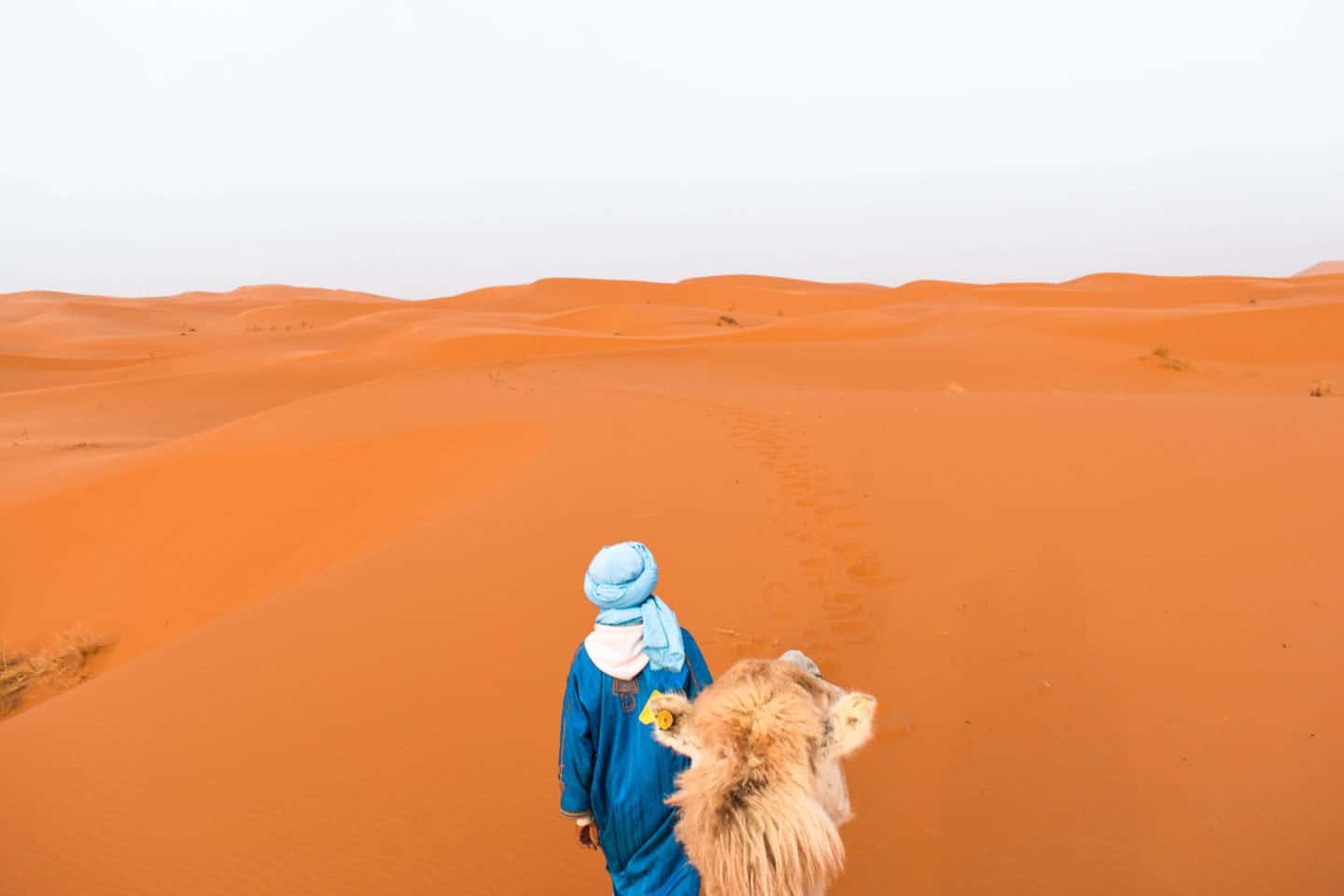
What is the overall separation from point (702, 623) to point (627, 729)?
99.1 inches

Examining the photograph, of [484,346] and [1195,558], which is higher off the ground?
[484,346]

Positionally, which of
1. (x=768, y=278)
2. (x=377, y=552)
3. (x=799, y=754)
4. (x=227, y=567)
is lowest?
(x=227, y=567)

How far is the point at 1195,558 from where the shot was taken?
15.9 ft

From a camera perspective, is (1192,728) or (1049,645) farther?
(1049,645)

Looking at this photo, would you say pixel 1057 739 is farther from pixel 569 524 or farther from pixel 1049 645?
pixel 569 524

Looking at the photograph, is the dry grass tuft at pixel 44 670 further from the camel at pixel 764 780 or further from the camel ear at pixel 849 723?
the camel ear at pixel 849 723

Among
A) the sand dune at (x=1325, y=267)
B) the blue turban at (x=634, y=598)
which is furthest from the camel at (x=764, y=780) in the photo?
the sand dune at (x=1325, y=267)

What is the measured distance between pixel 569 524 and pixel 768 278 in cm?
7158

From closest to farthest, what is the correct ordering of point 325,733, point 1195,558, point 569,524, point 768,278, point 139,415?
1. point 325,733
2. point 1195,558
3. point 569,524
4. point 139,415
5. point 768,278

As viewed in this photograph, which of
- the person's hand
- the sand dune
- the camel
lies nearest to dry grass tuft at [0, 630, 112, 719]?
the person's hand

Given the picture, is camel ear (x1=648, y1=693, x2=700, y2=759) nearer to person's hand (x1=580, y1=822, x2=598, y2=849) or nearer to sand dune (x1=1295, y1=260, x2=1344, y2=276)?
person's hand (x1=580, y1=822, x2=598, y2=849)

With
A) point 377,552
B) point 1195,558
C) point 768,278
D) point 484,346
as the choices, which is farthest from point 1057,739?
point 768,278

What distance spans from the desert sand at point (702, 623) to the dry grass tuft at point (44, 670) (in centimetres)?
19

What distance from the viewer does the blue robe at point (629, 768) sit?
2.07 metres
